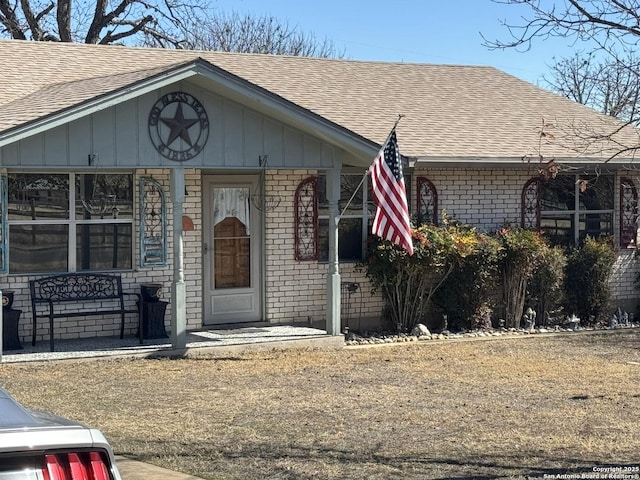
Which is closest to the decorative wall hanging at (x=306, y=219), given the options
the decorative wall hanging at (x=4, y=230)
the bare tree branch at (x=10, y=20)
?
the decorative wall hanging at (x=4, y=230)

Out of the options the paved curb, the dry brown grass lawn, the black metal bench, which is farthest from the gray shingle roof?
the paved curb

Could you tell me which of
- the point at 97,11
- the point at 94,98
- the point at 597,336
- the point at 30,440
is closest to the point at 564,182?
the point at 597,336

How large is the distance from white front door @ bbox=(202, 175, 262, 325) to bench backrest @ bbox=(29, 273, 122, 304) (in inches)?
60.8

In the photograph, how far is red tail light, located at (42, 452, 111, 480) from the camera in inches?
121

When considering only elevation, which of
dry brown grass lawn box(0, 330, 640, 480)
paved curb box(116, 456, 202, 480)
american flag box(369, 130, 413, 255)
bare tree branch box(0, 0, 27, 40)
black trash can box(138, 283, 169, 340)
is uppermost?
bare tree branch box(0, 0, 27, 40)

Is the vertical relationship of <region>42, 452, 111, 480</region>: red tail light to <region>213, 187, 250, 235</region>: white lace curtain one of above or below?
below

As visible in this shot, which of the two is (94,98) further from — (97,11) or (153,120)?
(97,11)

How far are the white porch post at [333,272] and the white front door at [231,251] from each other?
165 cm

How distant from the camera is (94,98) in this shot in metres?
11.5

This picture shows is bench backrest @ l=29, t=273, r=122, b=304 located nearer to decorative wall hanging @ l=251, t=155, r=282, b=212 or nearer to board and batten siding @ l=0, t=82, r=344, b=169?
board and batten siding @ l=0, t=82, r=344, b=169

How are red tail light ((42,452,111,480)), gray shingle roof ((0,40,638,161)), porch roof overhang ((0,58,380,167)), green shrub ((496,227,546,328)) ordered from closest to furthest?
red tail light ((42,452,111,480)) < porch roof overhang ((0,58,380,167)) < gray shingle roof ((0,40,638,161)) < green shrub ((496,227,546,328))

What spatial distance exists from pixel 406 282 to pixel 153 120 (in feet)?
15.7

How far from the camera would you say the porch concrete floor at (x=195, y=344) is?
A: 12398 millimetres

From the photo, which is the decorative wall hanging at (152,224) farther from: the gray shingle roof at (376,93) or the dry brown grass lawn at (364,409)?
the dry brown grass lawn at (364,409)
